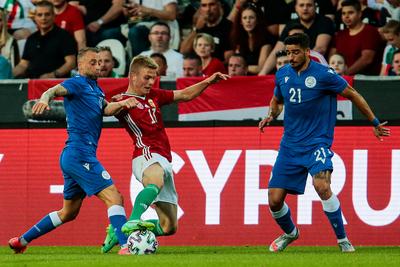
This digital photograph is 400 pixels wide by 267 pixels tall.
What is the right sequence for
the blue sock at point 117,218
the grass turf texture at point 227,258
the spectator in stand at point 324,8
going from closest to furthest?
the grass turf texture at point 227,258
the blue sock at point 117,218
the spectator in stand at point 324,8

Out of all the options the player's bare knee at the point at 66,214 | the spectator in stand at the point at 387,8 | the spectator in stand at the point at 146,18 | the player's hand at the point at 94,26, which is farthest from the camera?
the player's hand at the point at 94,26

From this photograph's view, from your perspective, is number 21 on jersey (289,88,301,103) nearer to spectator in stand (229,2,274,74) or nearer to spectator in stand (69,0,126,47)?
spectator in stand (229,2,274,74)

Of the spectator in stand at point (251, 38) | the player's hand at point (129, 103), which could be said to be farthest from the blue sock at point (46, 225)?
the spectator in stand at point (251, 38)

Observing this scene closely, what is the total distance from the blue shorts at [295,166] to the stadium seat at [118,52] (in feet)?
17.4

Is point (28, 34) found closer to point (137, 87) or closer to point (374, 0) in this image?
point (374, 0)

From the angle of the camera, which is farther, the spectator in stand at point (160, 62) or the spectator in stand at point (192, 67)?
the spectator in stand at point (160, 62)

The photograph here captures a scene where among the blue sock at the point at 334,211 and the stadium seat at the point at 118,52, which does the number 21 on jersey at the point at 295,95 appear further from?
the stadium seat at the point at 118,52

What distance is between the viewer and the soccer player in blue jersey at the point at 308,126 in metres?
13.3

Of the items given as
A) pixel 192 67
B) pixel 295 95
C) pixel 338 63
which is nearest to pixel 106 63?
pixel 192 67

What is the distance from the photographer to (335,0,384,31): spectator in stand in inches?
711

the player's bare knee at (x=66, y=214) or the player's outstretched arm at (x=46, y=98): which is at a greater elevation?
the player's outstretched arm at (x=46, y=98)

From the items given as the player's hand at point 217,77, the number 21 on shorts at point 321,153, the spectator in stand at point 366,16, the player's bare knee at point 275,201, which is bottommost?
the player's bare knee at point 275,201

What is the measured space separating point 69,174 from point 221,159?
324 centimetres

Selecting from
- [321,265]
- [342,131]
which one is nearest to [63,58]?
→ [342,131]
